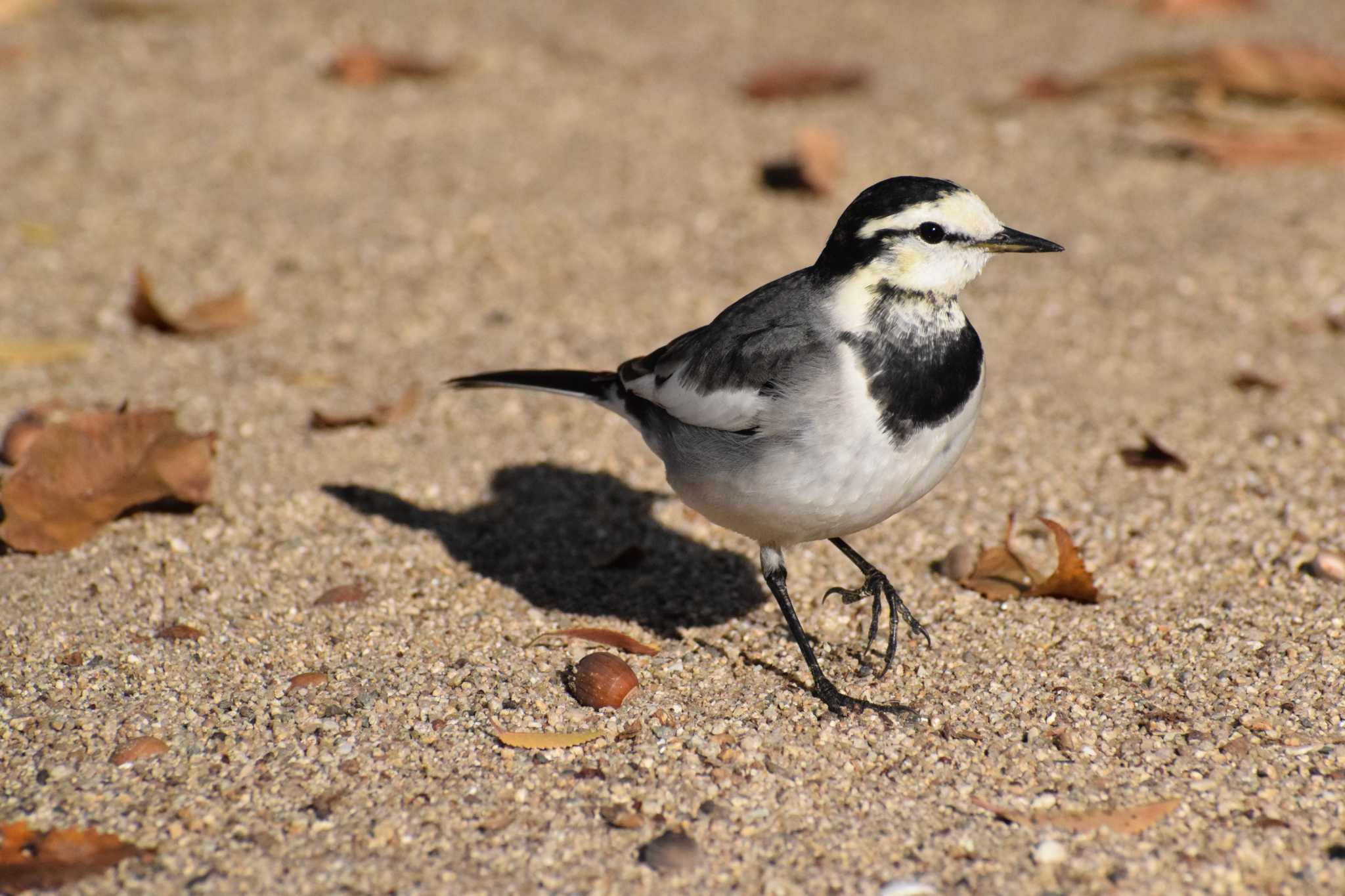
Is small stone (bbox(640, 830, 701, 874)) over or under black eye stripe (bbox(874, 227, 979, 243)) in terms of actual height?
under

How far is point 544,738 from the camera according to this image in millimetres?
3646

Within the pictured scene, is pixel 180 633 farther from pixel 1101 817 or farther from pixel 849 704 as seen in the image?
pixel 1101 817

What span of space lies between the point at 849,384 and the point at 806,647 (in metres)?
0.81

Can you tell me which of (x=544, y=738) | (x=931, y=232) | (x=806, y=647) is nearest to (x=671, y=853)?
(x=544, y=738)

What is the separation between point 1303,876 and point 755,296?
2125 millimetres

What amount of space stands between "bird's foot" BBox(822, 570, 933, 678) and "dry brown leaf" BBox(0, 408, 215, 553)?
2157 mm

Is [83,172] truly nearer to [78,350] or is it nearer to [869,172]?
[78,350]

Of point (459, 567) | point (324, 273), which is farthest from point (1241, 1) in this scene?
point (459, 567)

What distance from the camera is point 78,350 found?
19.3 ft

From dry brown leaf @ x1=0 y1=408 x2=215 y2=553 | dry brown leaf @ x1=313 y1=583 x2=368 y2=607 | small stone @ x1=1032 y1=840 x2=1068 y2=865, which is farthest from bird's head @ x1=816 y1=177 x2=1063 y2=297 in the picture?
dry brown leaf @ x1=0 y1=408 x2=215 y2=553

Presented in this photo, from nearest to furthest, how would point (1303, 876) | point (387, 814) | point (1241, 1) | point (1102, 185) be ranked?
1. point (1303, 876)
2. point (387, 814)
3. point (1102, 185)
4. point (1241, 1)

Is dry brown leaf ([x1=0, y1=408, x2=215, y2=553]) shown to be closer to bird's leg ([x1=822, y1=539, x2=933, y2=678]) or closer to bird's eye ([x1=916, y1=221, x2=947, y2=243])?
bird's leg ([x1=822, y1=539, x2=933, y2=678])

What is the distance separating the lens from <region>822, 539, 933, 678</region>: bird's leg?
411 centimetres

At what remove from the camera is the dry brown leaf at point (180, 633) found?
404 cm
